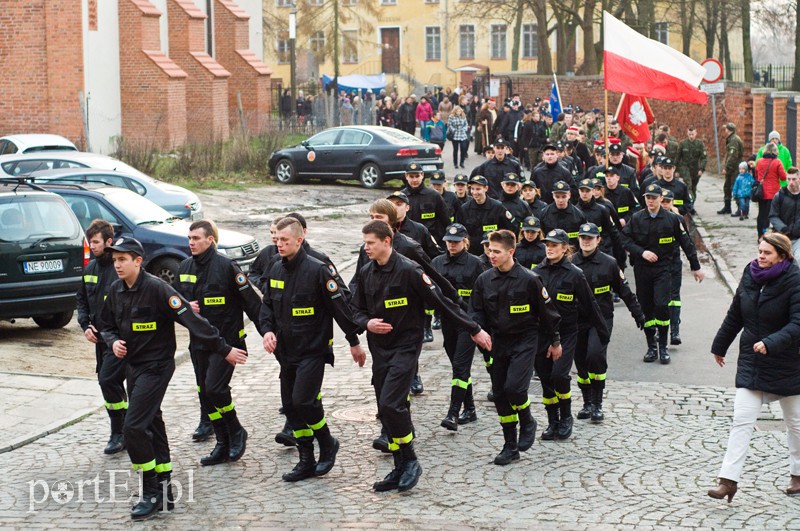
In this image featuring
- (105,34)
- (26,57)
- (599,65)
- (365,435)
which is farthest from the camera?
(599,65)

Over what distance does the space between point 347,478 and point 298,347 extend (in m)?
1.03

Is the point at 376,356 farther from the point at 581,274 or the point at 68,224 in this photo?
the point at 68,224

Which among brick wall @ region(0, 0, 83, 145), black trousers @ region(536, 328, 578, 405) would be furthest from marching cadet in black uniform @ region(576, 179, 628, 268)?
brick wall @ region(0, 0, 83, 145)

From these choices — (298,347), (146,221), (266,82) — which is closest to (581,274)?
(298,347)

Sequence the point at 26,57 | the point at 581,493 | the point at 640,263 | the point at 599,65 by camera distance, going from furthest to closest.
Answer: the point at 599,65
the point at 26,57
the point at 640,263
the point at 581,493

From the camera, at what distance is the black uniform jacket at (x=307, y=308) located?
897 centimetres

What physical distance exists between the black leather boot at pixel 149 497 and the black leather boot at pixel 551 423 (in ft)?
10.9

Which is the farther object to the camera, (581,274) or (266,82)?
(266,82)

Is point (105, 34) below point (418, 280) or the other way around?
the other way around

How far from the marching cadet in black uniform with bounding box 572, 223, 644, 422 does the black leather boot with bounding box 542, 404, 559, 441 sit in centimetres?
56

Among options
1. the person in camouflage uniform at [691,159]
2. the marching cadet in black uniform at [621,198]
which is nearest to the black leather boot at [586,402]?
the marching cadet in black uniform at [621,198]

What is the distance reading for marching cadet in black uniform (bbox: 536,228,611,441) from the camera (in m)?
10.1

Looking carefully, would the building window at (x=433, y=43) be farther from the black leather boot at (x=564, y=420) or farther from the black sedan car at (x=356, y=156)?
the black leather boot at (x=564, y=420)

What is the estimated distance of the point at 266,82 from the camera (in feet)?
150
